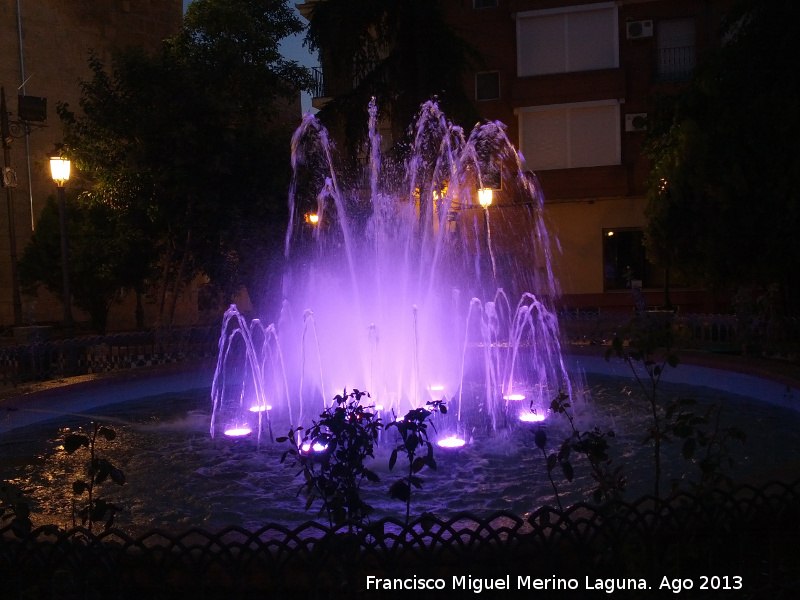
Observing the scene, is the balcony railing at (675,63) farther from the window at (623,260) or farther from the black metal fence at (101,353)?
the black metal fence at (101,353)

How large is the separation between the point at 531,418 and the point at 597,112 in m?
17.0

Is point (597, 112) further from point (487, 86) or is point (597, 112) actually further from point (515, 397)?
point (515, 397)

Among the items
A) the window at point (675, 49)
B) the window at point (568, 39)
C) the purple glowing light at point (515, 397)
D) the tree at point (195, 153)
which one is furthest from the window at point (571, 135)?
the purple glowing light at point (515, 397)

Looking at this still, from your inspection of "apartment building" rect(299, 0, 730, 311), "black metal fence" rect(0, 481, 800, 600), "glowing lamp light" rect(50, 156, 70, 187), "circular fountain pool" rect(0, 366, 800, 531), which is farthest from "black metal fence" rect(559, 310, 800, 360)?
"glowing lamp light" rect(50, 156, 70, 187)

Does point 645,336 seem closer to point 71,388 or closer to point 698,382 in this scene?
point 698,382

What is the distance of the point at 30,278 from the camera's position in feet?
69.2

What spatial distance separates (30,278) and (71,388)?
44.1ft

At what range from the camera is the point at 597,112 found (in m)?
22.7

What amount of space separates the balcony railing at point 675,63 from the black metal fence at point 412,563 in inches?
860

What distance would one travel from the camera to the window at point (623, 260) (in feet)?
75.3

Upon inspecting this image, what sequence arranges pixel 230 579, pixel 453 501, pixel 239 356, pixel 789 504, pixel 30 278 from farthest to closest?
pixel 30 278 → pixel 239 356 → pixel 453 501 → pixel 789 504 → pixel 230 579

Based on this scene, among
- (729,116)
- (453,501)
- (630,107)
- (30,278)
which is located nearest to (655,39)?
(630,107)

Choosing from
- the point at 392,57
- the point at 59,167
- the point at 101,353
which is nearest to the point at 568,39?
the point at 392,57

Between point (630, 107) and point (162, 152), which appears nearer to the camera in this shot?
point (162, 152)
